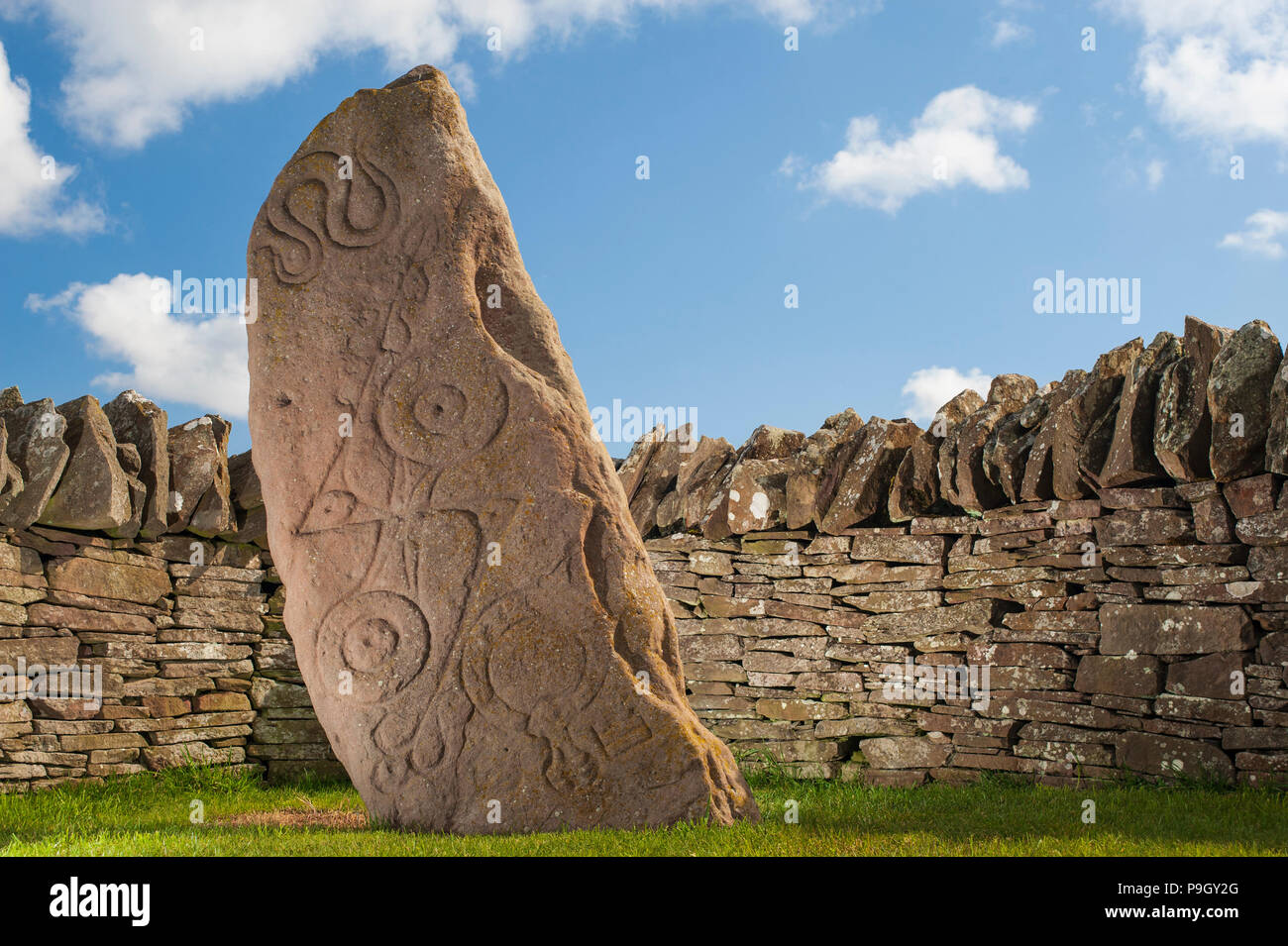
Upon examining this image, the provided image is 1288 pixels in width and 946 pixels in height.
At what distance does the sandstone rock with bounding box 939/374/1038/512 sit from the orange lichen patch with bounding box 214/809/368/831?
4.11m

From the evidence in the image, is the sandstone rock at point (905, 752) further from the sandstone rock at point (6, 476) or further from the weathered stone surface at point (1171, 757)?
the sandstone rock at point (6, 476)

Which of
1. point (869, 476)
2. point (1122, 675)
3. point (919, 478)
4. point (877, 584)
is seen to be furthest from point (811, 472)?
point (1122, 675)

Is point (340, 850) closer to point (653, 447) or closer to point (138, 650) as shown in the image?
point (138, 650)

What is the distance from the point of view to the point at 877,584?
6914 mm

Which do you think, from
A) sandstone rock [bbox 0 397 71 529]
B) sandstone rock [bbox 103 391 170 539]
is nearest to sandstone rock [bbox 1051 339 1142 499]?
sandstone rock [bbox 103 391 170 539]

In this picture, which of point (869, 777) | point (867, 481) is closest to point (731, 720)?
point (869, 777)

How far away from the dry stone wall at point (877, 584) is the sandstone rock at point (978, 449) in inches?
0.6

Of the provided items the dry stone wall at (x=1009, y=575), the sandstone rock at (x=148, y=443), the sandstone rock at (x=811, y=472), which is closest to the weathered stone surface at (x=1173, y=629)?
the dry stone wall at (x=1009, y=575)

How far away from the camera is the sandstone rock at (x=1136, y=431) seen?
5.88 meters

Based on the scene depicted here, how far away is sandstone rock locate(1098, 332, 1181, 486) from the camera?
19.3ft

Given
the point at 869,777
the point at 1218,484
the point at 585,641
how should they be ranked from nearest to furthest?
the point at 585,641, the point at 1218,484, the point at 869,777

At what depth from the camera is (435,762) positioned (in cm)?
433

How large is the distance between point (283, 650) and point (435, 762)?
3.55 m

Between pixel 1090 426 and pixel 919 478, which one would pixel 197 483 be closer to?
pixel 919 478
